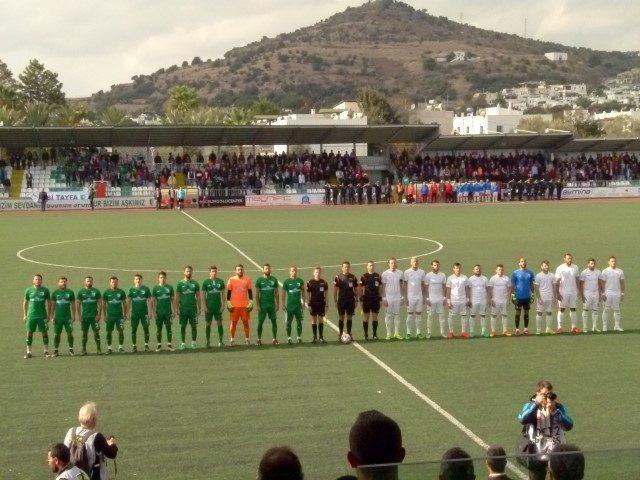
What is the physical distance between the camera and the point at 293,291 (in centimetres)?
1702

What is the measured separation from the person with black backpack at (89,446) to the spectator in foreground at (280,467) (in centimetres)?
383

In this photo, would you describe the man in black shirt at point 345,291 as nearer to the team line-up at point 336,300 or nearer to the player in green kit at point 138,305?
the team line-up at point 336,300

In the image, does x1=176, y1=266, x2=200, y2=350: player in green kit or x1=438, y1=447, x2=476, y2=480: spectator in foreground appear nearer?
x1=438, y1=447, x2=476, y2=480: spectator in foreground

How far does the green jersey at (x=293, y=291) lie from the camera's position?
17.0 meters

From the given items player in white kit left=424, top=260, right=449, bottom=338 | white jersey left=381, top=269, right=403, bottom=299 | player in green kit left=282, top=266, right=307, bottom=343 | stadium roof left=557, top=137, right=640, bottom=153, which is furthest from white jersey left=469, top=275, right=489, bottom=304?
stadium roof left=557, top=137, right=640, bottom=153

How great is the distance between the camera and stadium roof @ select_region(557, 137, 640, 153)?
2429 inches

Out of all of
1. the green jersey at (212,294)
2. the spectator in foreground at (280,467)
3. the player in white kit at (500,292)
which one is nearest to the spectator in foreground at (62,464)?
the spectator in foreground at (280,467)

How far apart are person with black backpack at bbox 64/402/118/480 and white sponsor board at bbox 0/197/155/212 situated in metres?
45.9

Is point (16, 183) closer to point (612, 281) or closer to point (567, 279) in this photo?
point (567, 279)

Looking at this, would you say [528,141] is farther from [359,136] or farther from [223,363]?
[223,363]

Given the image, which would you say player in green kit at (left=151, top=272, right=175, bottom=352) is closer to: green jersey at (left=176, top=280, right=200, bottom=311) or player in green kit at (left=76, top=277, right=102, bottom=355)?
green jersey at (left=176, top=280, right=200, bottom=311)

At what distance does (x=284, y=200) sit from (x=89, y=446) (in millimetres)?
47213

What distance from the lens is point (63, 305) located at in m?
16.2

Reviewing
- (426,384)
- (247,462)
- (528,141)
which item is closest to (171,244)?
(426,384)
